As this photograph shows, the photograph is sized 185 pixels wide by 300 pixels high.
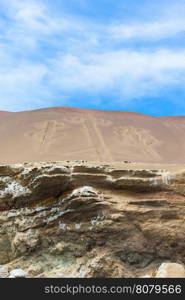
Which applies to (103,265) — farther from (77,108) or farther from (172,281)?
(77,108)

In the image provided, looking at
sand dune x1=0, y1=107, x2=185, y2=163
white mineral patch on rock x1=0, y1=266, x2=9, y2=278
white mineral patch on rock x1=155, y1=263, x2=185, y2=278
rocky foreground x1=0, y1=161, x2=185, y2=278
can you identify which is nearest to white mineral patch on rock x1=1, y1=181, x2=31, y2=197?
rocky foreground x1=0, y1=161, x2=185, y2=278

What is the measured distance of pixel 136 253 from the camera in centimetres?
706

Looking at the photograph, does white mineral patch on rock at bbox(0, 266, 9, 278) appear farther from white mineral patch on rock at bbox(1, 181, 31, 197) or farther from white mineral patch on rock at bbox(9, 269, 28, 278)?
white mineral patch on rock at bbox(1, 181, 31, 197)

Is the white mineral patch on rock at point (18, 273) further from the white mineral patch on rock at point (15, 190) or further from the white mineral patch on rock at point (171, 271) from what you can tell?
the white mineral patch on rock at point (171, 271)

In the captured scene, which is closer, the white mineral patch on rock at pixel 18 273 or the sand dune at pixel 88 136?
the white mineral patch on rock at pixel 18 273

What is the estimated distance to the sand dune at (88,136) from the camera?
3894cm

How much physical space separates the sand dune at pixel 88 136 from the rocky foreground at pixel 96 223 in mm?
27407

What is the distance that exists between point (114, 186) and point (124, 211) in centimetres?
49

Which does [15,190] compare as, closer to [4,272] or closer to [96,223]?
[4,272]

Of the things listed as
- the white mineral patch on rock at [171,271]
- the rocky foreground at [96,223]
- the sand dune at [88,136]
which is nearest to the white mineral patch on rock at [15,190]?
the rocky foreground at [96,223]

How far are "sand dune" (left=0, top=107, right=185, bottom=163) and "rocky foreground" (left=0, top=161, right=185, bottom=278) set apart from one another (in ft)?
89.9

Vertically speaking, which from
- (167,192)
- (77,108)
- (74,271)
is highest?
(77,108)

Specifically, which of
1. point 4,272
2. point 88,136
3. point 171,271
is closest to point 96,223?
point 171,271

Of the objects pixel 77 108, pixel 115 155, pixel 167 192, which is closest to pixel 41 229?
pixel 167 192
